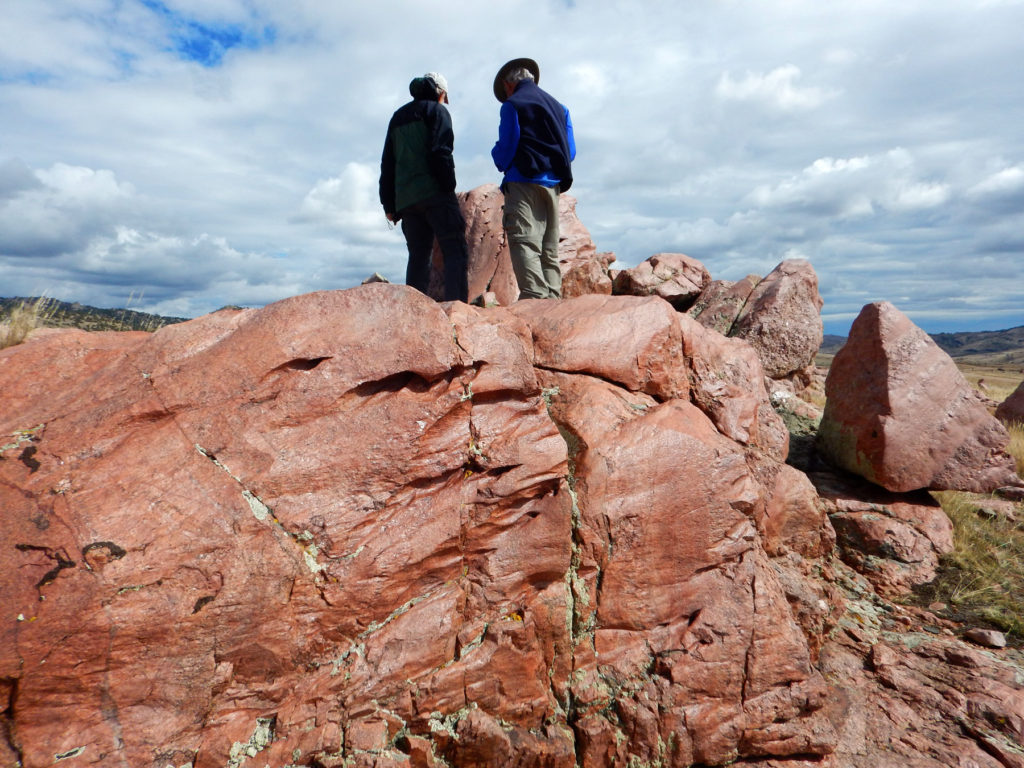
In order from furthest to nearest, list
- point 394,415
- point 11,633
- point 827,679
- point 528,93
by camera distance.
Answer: point 528,93 → point 827,679 → point 394,415 → point 11,633

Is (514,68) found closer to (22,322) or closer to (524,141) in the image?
(524,141)

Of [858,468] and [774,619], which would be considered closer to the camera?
[774,619]

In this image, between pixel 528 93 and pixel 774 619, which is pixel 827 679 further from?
pixel 528 93

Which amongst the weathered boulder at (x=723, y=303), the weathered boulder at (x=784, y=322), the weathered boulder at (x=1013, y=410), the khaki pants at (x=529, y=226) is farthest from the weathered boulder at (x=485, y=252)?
the weathered boulder at (x=1013, y=410)

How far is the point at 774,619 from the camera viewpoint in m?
4.02

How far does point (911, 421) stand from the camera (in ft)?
21.4

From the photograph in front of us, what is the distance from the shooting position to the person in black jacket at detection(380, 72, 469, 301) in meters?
6.62

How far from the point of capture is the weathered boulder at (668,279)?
9.64 meters

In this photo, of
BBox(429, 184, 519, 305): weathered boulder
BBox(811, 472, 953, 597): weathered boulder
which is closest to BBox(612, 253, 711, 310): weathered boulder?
BBox(429, 184, 519, 305): weathered boulder

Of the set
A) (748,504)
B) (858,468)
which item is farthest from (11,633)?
(858,468)

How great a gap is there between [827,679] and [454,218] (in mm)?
5522

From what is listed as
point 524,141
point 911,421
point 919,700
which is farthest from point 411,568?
point 911,421

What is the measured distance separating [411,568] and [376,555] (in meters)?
0.20

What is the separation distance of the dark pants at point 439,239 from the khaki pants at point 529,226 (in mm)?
952
